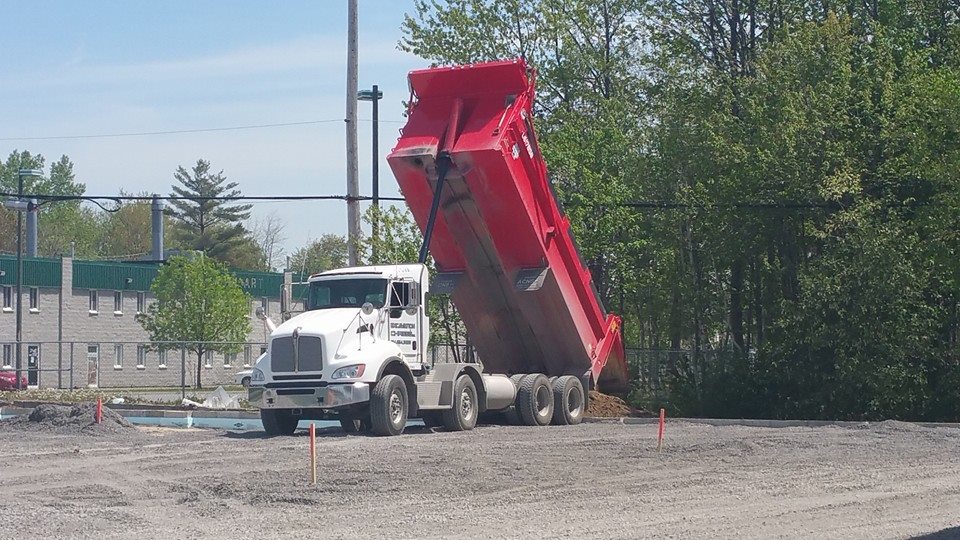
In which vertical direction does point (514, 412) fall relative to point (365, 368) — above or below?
below

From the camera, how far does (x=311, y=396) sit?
69.7ft

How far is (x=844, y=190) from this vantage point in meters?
27.4

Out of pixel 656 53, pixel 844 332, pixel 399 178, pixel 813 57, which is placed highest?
pixel 656 53

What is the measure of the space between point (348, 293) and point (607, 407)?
745 centimetres

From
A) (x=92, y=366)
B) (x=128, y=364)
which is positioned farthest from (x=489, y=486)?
(x=128, y=364)

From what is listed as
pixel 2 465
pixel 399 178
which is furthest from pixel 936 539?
pixel 399 178

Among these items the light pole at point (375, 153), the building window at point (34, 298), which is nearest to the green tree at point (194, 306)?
the building window at point (34, 298)

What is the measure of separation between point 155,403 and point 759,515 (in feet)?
84.6

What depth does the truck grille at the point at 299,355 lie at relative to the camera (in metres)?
21.3

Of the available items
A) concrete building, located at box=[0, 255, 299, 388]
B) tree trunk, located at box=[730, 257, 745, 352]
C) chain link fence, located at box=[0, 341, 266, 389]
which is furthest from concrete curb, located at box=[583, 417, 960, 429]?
concrete building, located at box=[0, 255, 299, 388]

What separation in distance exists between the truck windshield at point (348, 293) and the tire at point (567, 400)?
424cm

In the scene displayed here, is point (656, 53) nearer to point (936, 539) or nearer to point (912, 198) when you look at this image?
point (912, 198)

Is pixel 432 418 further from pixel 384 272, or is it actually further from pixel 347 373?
pixel 347 373

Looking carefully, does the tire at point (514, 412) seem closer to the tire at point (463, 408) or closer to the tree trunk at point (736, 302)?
the tire at point (463, 408)
